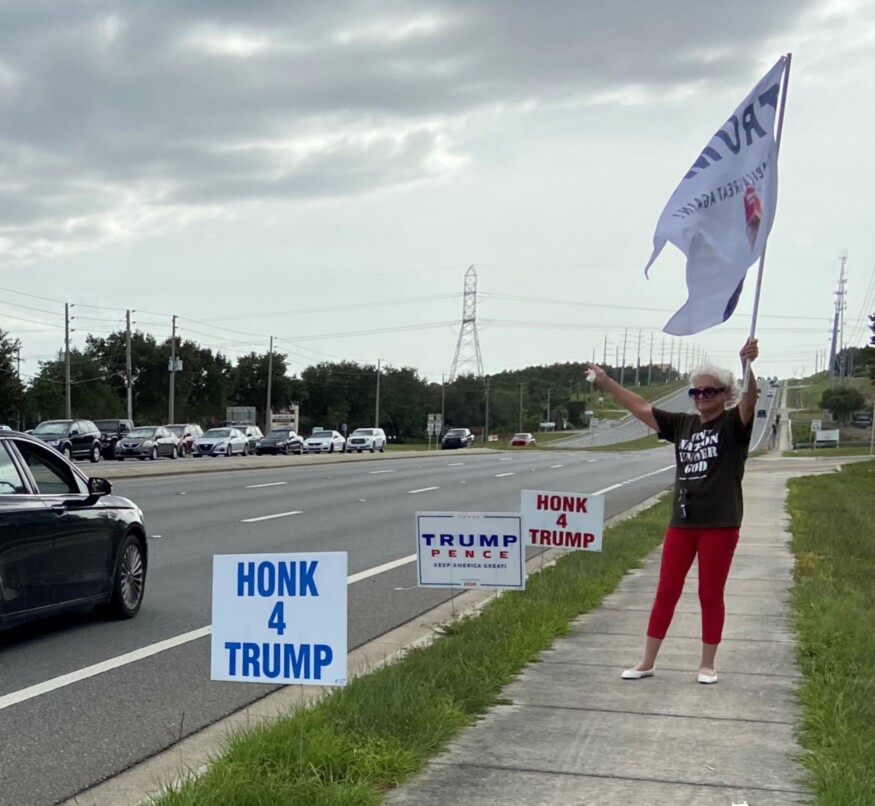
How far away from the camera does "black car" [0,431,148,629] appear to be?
7594mm

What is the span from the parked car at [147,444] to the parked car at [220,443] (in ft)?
5.51

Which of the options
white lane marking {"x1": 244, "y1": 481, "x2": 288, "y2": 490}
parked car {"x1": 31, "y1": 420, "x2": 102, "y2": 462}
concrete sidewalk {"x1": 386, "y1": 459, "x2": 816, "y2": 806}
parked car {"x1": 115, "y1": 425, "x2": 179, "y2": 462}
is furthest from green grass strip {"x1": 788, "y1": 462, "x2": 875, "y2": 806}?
parked car {"x1": 115, "y1": 425, "x2": 179, "y2": 462}

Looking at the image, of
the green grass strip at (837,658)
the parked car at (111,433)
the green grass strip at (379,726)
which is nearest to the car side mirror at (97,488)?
the green grass strip at (379,726)

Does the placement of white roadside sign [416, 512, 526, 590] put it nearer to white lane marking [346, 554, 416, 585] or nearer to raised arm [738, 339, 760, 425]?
raised arm [738, 339, 760, 425]

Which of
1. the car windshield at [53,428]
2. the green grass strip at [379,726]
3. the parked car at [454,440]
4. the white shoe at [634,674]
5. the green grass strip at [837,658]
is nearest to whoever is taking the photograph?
the green grass strip at [379,726]

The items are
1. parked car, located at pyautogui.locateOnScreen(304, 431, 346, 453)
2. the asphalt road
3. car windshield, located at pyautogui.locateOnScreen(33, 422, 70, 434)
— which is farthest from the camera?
parked car, located at pyautogui.locateOnScreen(304, 431, 346, 453)

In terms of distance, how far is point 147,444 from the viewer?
46.7 meters

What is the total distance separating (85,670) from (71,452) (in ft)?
116

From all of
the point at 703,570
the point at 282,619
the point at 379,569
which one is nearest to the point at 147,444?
the point at 379,569

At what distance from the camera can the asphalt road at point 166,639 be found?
18.4 ft

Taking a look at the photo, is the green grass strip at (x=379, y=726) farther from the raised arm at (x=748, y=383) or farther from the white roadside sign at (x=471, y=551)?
the raised arm at (x=748, y=383)

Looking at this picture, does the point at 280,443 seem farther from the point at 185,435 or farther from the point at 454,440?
the point at 454,440

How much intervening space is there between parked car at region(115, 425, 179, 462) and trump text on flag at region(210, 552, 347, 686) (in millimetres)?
42824

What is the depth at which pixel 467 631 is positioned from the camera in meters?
7.90
